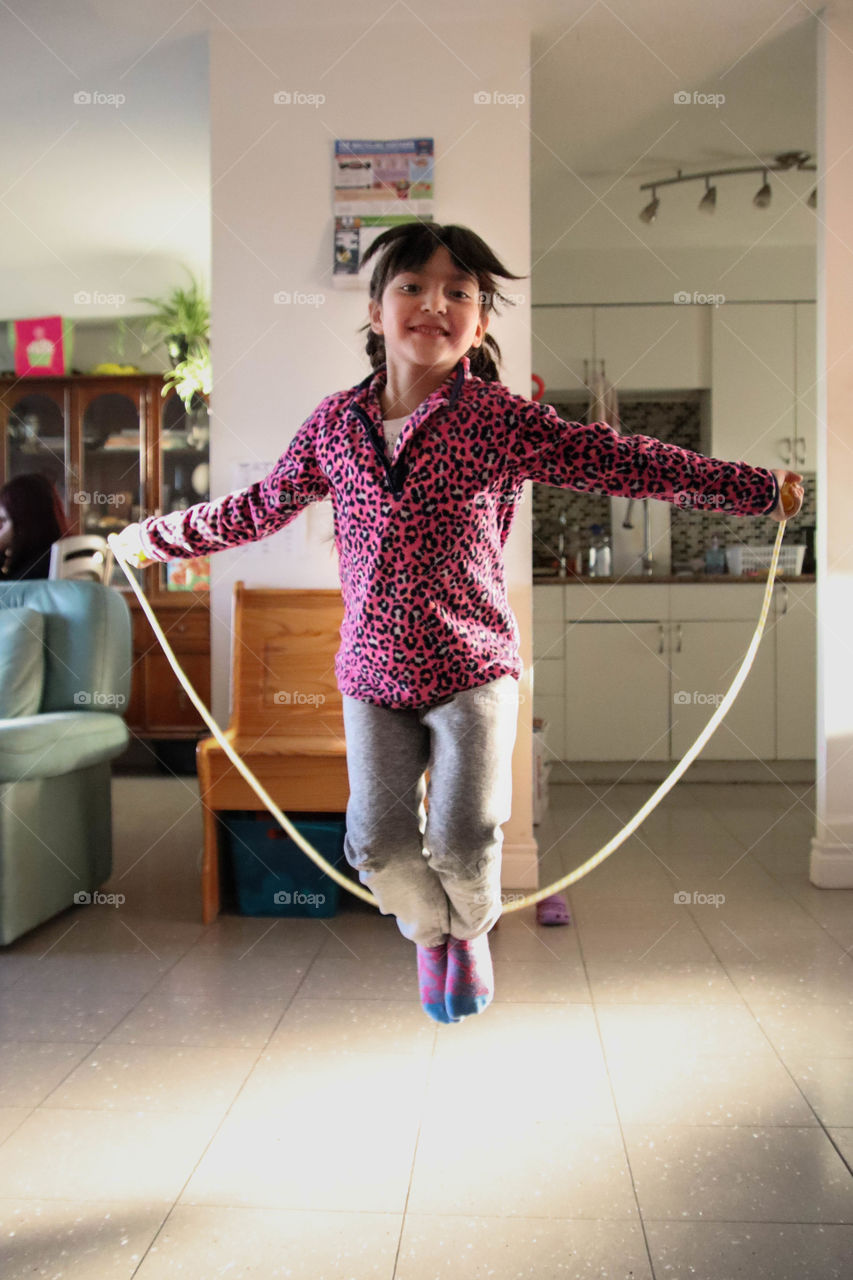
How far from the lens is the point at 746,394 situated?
5.63 metres

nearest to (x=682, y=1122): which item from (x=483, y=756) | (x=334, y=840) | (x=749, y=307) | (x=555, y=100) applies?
(x=483, y=756)

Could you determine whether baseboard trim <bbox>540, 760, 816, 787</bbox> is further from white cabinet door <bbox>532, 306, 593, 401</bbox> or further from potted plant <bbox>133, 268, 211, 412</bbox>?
potted plant <bbox>133, 268, 211, 412</bbox>

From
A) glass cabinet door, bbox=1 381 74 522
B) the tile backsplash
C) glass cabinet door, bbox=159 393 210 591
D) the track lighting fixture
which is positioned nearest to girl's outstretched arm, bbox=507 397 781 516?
the track lighting fixture

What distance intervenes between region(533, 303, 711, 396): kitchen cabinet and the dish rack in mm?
912

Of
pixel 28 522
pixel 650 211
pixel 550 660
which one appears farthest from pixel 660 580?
pixel 28 522

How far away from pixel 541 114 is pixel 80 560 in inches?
95.3

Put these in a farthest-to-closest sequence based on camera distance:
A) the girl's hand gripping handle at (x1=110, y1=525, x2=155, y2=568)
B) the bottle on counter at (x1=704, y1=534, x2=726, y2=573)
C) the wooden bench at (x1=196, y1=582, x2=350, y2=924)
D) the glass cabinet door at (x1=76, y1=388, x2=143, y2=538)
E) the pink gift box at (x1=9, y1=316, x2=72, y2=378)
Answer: the pink gift box at (x1=9, y1=316, x2=72, y2=378) → the glass cabinet door at (x1=76, y1=388, x2=143, y2=538) → the bottle on counter at (x1=704, y1=534, x2=726, y2=573) → the wooden bench at (x1=196, y1=582, x2=350, y2=924) → the girl's hand gripping handle at (x1=110, y1=525, x2=155, y2=568)

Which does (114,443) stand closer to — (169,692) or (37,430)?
(37,430)

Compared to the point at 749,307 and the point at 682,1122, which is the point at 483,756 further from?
the point at 749,307

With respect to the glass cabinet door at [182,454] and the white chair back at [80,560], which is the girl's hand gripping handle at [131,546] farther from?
the glass cabinet door at [182,454]

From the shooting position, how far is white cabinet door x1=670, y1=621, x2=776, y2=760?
5285mm

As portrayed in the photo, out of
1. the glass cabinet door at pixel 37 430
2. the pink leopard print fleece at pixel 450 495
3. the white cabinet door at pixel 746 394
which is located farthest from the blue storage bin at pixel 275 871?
the glass cabinet door at pixel 37 430

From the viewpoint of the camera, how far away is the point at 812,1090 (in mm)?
2035

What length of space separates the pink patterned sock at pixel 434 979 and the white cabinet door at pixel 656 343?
4.44 metres
